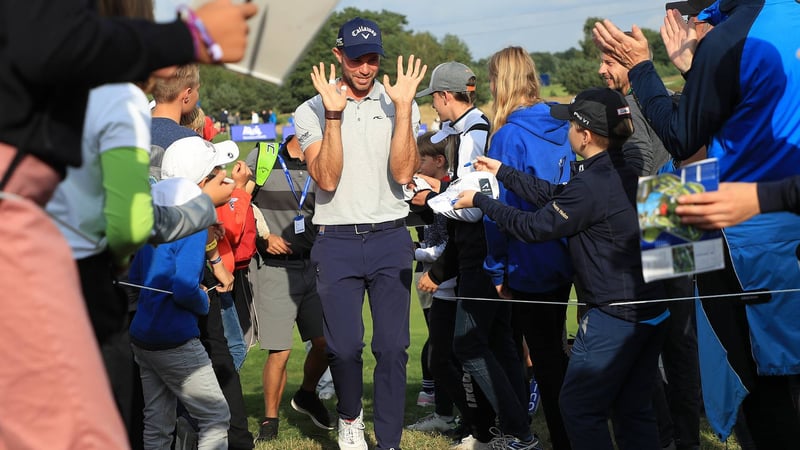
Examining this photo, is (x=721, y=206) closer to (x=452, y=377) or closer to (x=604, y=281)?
(x=604, y=281)

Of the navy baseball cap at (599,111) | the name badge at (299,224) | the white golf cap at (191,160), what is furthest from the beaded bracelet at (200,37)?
the name badge at (299,224)

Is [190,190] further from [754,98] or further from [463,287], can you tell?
[463,287]

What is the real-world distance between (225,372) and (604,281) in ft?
8.41

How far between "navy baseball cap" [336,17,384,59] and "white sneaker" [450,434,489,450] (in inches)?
104

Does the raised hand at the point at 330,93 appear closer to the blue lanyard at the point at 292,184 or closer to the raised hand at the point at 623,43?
the blue lanyard at the point at 292,184

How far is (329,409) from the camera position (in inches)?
313

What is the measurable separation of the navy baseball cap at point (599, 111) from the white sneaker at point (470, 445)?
8.40ft

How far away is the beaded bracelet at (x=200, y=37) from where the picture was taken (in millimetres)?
2422

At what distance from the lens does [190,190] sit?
3602mm

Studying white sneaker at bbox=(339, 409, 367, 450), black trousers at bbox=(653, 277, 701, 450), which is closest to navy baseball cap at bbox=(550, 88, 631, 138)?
black trousers at bbox=(653, 277, 701, 450)

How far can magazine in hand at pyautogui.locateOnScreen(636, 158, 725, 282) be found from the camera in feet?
10.2

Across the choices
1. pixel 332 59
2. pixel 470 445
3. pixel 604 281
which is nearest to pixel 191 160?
pixel 604 281

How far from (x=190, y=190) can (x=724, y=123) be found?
2.04 metres

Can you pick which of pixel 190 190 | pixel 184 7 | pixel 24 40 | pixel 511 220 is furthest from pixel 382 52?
pixel 24 40
